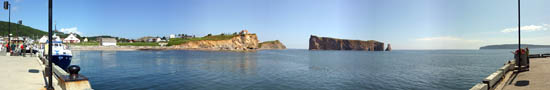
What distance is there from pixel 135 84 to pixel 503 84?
2024 centimetres

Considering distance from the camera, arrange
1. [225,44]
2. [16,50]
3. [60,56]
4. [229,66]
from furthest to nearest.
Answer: [225,44] < [16,50] < [229,66] < [60,56]

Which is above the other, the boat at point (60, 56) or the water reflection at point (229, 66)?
the boat at point (60, 56)

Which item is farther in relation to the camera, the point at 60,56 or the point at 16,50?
the point at 16,50

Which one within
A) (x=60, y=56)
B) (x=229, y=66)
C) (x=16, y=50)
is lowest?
(x=229, y=66)

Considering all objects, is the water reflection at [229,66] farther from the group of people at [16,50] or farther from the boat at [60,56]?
the group of people at [16,50]

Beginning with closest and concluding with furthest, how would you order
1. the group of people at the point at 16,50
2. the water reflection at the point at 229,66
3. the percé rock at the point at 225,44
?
the water reflection at the point at 229,66
the group of people at the point at 16,50
the percé rock at the point at 225,44

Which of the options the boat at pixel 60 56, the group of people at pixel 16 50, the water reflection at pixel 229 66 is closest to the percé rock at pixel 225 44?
the group of people at pixel 16 50

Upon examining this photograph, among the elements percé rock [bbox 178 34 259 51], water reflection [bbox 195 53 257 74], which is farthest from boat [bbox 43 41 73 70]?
percé rock [bbox 178 34 259 51]

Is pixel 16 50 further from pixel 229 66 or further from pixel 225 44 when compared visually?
pixel 225 44

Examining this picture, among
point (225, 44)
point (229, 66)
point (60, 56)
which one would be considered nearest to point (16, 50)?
point (60, 56)

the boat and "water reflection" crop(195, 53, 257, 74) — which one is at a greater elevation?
the boat

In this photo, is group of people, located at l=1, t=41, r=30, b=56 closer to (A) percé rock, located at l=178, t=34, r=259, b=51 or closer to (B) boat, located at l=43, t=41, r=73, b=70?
(B) boat, located at l=43, t=41, r=73, b=70

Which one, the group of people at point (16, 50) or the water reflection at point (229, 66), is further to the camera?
the group of people at point (16, 50)

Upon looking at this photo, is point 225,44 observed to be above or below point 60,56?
above
